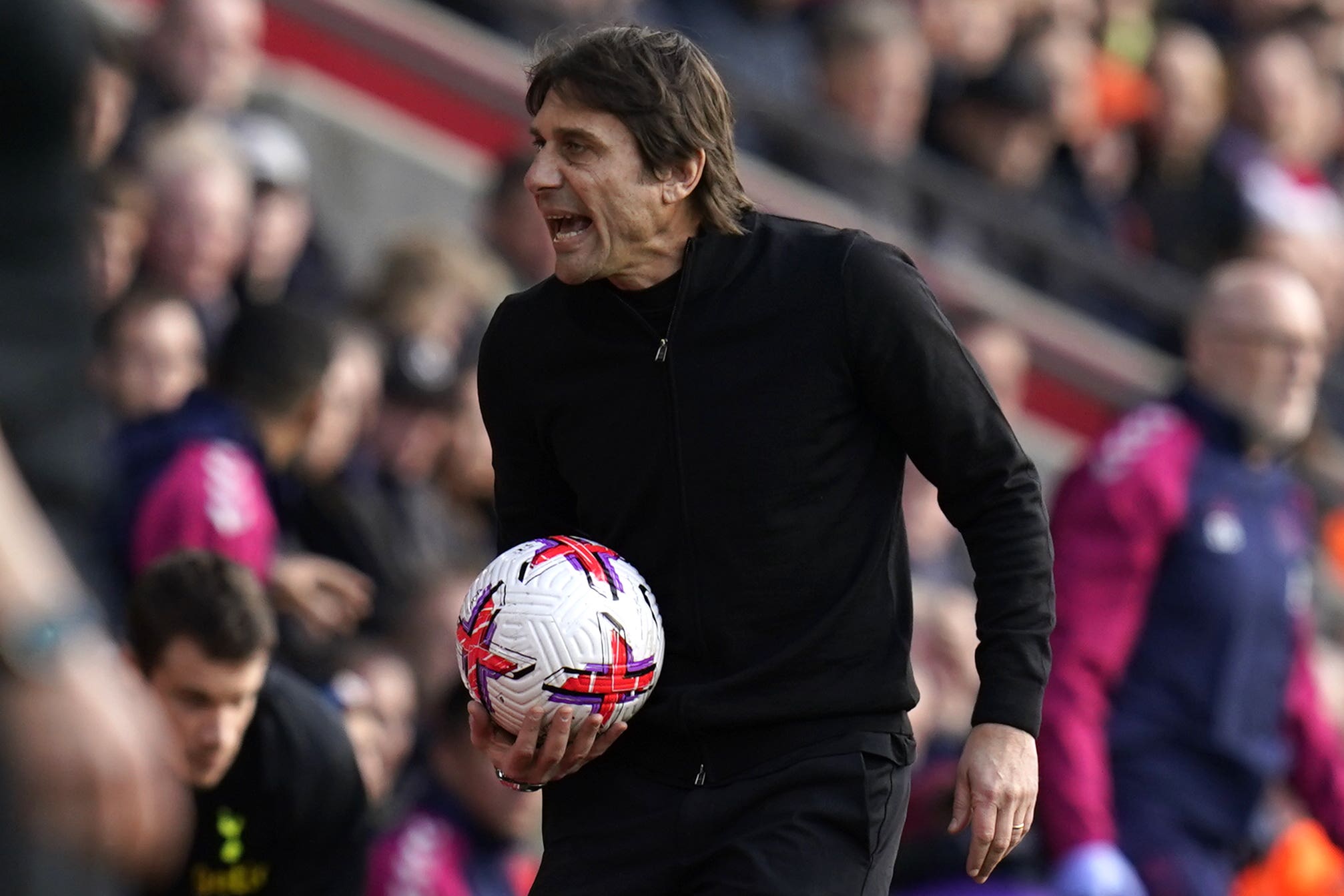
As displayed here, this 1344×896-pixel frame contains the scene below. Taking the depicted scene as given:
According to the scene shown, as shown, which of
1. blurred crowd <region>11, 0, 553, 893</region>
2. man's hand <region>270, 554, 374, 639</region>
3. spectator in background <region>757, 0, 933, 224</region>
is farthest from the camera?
spectator in background <region>757, 0, 933, 224</region>

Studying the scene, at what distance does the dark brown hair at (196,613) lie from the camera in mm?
5125

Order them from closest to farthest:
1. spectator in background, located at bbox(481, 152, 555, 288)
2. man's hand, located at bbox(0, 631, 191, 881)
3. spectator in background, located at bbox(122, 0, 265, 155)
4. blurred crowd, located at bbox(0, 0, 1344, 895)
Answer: man's hand, located at bbox(0, 631, 191, 881)
blurred crowd, located at bbox(0, 0, 1344, 895)
spectator in background, located at bbox(122, 0, 265, 155)
spectator in background, located at bbox(481, 152, 555, 288)

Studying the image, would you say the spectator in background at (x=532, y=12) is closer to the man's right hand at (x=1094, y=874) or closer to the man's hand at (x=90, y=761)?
the man's right hand at (x=1094, y=874)

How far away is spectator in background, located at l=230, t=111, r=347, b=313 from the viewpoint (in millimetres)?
8422

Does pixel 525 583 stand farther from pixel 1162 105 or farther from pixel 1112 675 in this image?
pixel 1162 105

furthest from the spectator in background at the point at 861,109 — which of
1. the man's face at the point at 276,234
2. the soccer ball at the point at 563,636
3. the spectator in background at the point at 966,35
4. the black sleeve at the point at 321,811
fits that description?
the soccer ball at the point at 563,636

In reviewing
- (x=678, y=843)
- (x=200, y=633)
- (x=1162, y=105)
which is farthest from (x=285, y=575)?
(x=1162, y=105)

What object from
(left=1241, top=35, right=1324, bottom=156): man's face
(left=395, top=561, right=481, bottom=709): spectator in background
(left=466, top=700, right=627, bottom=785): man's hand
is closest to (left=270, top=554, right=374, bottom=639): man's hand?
(left=395, top=561, right=481, bottom=709): spectator in background

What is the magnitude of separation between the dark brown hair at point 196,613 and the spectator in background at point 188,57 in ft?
12.3

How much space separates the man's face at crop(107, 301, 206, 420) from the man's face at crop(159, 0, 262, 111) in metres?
2.01

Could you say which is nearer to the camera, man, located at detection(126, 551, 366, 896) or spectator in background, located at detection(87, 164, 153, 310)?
man, located at detection(126, 551, 366, 896)

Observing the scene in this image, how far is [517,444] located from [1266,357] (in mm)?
3552

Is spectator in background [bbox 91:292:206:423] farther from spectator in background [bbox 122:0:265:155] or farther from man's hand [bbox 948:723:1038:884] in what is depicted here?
man's hand [bbox 948:723:1038:884]

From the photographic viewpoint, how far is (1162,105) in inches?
521
